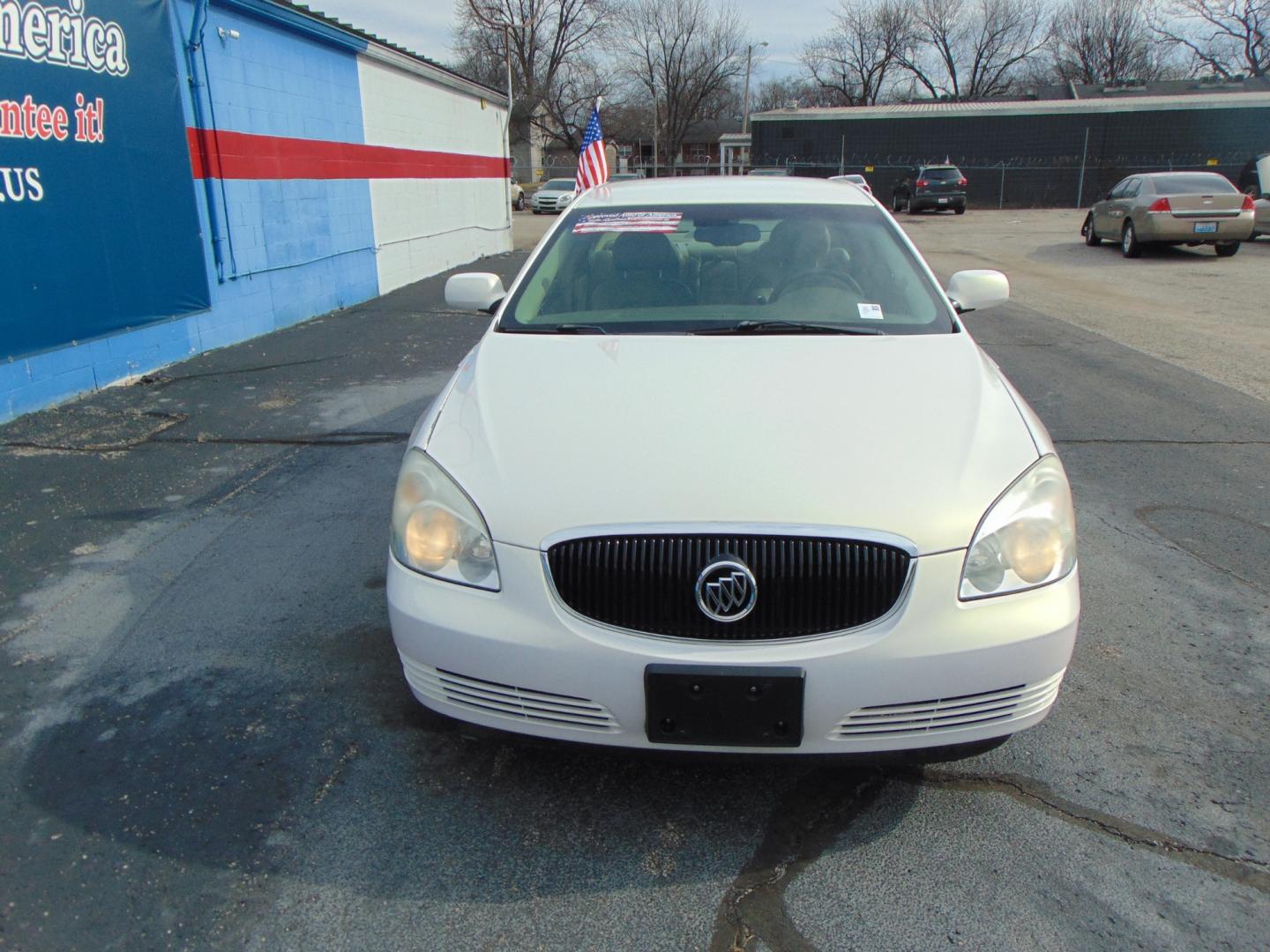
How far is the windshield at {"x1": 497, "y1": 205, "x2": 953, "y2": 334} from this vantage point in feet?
11.2

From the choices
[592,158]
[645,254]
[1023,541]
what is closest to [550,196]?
[592,158]

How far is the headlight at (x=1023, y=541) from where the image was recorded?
2.24 metres

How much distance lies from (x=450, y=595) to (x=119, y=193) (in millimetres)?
6808

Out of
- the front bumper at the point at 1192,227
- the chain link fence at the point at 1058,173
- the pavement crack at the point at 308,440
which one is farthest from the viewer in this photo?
the chain link fence at the point at 1058,173

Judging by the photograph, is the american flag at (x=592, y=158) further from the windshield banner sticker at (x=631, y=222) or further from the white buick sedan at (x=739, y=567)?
the white buick sedan at (x=739, y=567)

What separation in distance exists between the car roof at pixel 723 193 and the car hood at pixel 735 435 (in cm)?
113

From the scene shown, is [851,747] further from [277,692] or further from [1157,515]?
[1157,515]

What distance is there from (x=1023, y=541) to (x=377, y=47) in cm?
1279

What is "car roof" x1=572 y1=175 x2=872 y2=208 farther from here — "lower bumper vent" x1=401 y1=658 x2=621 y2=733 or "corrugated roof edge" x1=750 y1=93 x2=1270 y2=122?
"corrugated roof edge" x1=750 y1=93 x2=1270 y2=122

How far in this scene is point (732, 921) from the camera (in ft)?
7.02

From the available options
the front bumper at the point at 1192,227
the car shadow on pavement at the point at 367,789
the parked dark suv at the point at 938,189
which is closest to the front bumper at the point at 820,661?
the car shadow on pavement at the point at 367,789

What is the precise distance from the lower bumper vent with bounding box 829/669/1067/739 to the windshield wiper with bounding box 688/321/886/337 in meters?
1.46

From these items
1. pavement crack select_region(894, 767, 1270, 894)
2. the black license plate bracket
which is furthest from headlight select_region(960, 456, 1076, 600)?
pavement crack select_region(894, 767, 1270, 894)

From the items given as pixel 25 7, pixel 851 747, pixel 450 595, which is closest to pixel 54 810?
pixel 450 595
